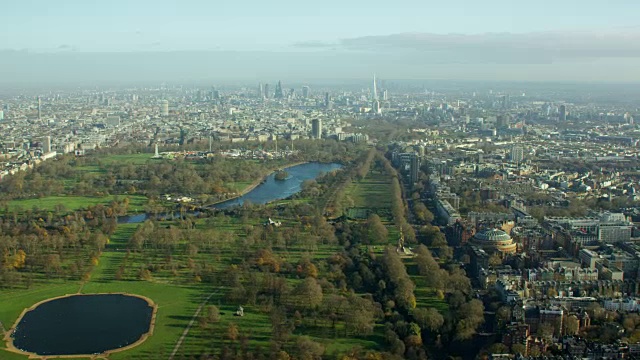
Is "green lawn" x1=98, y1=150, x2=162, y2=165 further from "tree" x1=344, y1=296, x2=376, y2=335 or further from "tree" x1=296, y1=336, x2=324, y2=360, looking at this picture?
"tree" x1=296, y1=336, x2=324, y2=360

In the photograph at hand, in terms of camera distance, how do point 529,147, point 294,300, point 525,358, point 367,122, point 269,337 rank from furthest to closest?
1. point 367,122
2. point 529,147
3. point 294,300
4. point 269,337
5. point 525,358

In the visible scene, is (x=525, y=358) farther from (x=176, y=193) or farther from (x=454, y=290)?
(x=176, y=193)

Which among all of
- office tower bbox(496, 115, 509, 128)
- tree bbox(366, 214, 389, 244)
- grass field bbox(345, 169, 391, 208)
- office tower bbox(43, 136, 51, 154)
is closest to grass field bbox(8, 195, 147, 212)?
grass field bbox(345, 169, 391, 208)

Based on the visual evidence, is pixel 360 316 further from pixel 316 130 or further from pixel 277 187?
pixel 316 130

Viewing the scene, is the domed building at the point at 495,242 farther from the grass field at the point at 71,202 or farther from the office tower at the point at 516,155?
the office tower at the point at 516,155

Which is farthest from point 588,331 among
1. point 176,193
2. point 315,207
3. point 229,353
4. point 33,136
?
point 33,136
